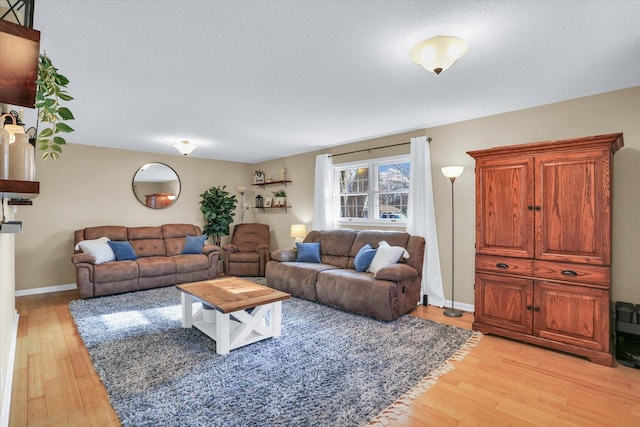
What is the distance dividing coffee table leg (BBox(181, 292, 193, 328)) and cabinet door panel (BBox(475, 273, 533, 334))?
9.95 ft

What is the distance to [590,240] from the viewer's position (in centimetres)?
274

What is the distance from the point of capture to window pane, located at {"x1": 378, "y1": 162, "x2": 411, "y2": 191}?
186 inches

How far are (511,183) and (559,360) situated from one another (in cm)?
162

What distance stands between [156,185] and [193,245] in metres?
1.45

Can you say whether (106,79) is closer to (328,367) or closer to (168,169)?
(328,367)

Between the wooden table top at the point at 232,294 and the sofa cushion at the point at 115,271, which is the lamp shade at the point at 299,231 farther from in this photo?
the sofa cushion at the point at 115,271

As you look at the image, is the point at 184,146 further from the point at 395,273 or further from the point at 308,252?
the point at 395,273

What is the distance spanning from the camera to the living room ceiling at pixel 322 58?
188cm

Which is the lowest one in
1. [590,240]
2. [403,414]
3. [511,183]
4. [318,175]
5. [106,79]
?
[403,414]

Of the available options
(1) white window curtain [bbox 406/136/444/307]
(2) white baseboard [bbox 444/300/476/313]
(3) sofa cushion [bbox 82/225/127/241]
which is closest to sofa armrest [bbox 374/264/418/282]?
(1) white window curtain [bbox 406/136/444/307]

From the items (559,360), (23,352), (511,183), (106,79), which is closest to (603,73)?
(511,183)

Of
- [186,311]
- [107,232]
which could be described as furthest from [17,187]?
[107,232]

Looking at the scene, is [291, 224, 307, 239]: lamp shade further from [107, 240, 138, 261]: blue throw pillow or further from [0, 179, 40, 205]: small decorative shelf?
[0, 179, 40, 205]: small decorative shelf

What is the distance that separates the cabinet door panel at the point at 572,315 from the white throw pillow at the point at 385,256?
146 cm
